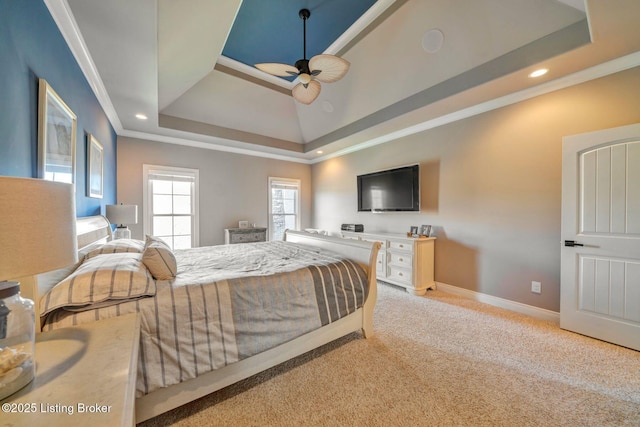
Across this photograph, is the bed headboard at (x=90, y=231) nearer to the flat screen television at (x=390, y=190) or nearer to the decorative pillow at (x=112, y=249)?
the decorative pillow at (x=112, y=249)

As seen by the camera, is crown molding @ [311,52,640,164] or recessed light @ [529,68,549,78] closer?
crown molding @ [311,52,640,164]

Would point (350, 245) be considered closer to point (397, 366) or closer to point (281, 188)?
point (397, 366)

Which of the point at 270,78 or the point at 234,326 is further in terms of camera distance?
the point at 270,78

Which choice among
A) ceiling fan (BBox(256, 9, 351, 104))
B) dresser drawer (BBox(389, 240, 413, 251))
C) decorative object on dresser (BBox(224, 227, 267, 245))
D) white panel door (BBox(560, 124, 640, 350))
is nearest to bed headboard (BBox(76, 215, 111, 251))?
decorative object on dresser (BBox(224, 227, 267, 245))

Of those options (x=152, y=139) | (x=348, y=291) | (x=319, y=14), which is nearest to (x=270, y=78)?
(x=319, y=14)

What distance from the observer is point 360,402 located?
154 centimetres

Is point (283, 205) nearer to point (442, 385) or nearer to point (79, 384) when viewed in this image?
point (442, 385)

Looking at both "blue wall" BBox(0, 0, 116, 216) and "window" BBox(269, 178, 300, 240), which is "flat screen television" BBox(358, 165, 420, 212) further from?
"blue wall" BBox(0, 0, 116, 216)

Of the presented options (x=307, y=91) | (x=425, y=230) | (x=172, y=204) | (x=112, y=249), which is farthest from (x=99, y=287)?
(x=425, y=230)

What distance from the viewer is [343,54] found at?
11.2 feet

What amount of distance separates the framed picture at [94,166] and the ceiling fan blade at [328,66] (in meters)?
2.40

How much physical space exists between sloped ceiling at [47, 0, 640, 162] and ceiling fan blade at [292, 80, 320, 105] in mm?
824

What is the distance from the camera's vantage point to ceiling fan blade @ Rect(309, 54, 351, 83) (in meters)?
2.24

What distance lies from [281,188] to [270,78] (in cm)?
241
